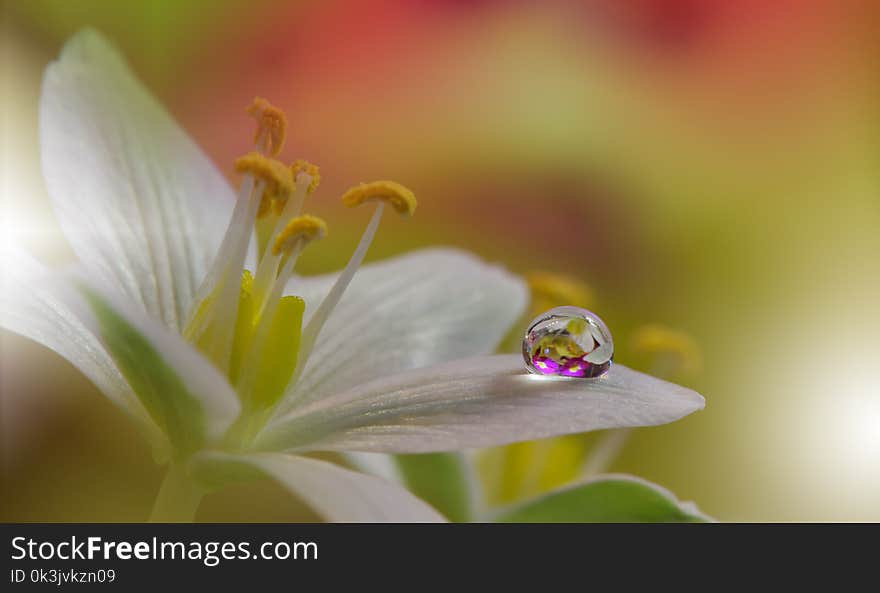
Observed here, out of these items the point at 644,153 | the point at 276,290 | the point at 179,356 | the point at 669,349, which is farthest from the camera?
the point at 644,153

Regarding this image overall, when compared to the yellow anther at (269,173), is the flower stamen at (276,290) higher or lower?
lower

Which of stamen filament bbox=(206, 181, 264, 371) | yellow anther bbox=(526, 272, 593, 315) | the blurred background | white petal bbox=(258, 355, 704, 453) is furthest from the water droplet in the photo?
the blurred background

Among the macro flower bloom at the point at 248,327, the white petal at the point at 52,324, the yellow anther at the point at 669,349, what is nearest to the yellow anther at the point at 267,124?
the macro flower bloom at the point at 248,327

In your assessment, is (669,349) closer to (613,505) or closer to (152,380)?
(613,505)

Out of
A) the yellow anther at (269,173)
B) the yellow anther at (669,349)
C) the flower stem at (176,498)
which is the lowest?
the flower stem at (176,498)

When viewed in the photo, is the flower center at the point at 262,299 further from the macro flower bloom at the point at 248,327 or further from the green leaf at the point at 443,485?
the green leaf at the point at 443,485

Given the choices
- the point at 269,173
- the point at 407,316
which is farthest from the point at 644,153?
the point at 269,173
